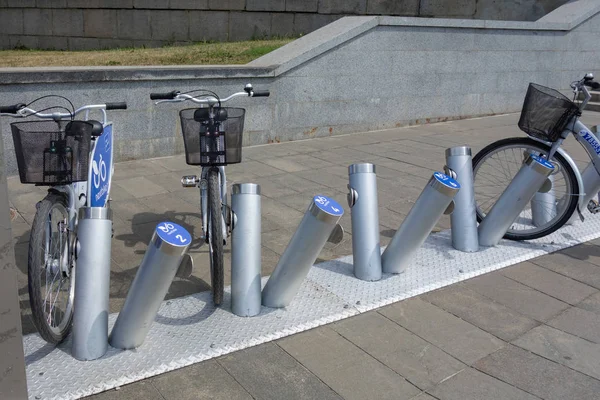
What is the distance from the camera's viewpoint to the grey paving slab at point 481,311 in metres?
3.69

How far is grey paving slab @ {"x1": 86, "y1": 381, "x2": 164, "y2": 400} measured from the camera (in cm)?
288

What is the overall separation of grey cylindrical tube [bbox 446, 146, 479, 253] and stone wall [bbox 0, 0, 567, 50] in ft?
30.1

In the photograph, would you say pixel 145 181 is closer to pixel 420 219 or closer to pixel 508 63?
pixel 420 219

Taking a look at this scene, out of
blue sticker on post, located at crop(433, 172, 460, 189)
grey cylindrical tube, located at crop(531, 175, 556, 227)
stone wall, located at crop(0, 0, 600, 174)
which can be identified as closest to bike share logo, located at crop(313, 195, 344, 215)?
blue sticker on post, located at crop(433, 172, 460, 189)

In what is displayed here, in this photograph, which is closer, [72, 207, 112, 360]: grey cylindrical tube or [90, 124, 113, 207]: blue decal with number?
[72, 207, 112, 360]: grey cylindrical tube

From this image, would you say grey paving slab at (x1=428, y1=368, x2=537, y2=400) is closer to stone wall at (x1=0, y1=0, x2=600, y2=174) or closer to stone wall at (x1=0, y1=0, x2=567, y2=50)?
stone wall at (x1=0, y1=0, x2=600, y2=174)

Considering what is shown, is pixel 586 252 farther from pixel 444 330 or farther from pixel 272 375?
pixel 272 375

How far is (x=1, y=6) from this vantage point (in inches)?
599

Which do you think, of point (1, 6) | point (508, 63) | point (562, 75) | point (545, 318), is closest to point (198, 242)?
point (545, 318)

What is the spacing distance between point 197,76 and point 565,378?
555 centimetres

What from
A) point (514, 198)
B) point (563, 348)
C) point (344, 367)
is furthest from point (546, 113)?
point (344, 367)

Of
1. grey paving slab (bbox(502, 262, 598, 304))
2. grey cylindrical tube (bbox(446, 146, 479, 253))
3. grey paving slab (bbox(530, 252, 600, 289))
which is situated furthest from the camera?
grey cylindrical tube (bbox(446, 146, 479, 253))

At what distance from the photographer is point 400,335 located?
11.7 ft

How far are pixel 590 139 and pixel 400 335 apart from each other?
8.52 ft
